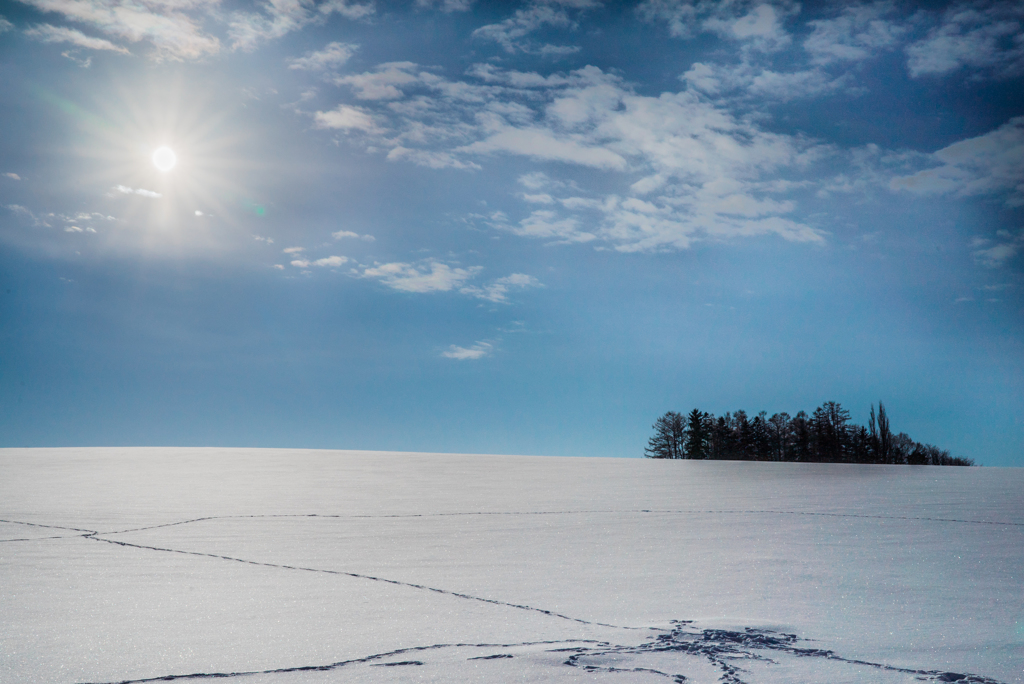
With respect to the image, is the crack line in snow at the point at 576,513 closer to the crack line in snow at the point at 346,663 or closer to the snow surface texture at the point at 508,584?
the snow surface texture at the point at 508,584

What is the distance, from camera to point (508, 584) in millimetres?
3051

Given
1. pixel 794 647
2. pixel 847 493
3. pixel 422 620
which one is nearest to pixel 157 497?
pixel 422 620

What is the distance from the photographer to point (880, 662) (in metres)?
2.07

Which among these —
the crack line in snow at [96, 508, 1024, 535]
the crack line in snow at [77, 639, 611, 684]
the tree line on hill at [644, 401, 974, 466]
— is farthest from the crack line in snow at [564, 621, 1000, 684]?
the tree line on hill at [644, 401, 974, 466]

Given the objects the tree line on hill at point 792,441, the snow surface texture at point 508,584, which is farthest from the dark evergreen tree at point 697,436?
the snow surface texture at point 508,584

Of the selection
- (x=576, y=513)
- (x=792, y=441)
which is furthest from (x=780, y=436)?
(x=576, y=513)

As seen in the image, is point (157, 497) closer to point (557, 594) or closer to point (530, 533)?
point (530, 533)

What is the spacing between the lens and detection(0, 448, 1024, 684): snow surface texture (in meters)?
2.07

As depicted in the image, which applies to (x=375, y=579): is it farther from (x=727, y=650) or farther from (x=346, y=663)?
(x=727, y=650)

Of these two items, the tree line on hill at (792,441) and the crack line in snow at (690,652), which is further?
the tree line on hill at (792,441)

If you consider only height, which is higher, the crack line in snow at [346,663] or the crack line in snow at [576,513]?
the crack line in snow at [576,513]

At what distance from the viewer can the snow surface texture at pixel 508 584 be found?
207 cm

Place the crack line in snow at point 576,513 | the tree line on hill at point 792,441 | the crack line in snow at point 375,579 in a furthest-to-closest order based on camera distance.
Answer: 1. the tree line on hill at point 792,441
2. the crack line in snow at point 576,513
3. the crack line in snow at point 375,579

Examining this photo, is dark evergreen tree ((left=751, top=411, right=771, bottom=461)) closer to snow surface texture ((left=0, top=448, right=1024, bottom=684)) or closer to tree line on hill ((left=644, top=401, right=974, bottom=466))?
tree line on hill ((left=644, top=401, right=974, bottom=466))
